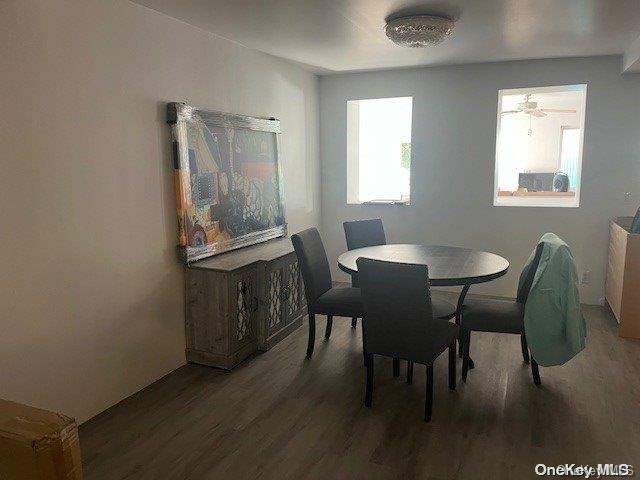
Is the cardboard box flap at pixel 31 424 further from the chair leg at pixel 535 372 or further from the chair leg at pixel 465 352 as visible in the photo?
the chair leg at pixel 535 372

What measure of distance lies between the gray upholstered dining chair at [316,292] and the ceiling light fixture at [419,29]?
1489 mm

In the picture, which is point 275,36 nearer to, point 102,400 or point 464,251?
point 464,251

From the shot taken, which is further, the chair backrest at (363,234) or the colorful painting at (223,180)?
the chair backrest at (363,234)

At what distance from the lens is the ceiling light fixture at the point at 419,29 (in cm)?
304

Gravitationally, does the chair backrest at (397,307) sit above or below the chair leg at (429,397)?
above

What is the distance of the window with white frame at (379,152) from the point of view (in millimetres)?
5668

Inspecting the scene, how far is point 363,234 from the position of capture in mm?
4297

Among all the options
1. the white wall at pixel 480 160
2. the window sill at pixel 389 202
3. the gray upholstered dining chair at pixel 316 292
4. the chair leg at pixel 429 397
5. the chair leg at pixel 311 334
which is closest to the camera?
the chair leg at pixel 429 397

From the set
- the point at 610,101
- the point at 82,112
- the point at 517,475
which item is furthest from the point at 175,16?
the point at 610,101

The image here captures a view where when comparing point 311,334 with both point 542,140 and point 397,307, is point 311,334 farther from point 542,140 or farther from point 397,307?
point 542,140

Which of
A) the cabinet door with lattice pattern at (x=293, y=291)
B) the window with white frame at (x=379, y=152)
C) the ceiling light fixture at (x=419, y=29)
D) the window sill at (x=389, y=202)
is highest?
the ceiling light fixture at (x=419, y=29)

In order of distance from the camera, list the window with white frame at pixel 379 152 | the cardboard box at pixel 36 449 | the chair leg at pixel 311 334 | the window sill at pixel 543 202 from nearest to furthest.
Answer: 1. the cardboard box at pixel 36 449
2. the chair leg at pixel 311 334
3. the window sill at pixel 543 202
4. the window with white frame at pixel 379 152

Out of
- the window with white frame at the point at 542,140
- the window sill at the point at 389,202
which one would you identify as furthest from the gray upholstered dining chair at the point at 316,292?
the window with white frame at the point at 542,140

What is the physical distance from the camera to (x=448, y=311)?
3.26m
